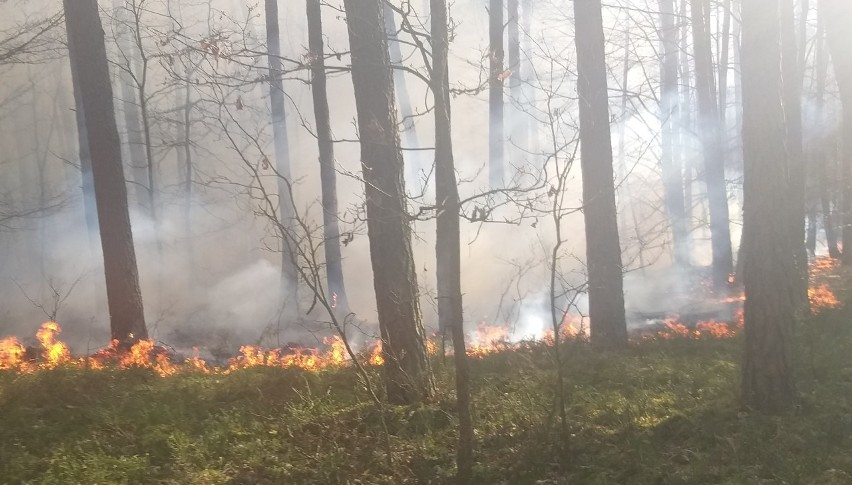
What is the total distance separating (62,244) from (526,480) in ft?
92.3

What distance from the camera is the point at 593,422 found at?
6594mm

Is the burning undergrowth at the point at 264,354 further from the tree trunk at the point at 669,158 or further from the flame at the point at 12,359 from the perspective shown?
the tree trunk at the point at 669,158

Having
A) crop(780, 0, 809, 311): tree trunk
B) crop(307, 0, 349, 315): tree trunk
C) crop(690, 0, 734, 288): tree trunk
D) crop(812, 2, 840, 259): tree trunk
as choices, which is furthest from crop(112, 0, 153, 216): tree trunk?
crop(812, 2, 840, 259): tree trunk

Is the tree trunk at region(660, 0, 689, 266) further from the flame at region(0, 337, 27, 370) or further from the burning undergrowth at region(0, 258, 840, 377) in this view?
the flame at region(0, 337, 27, 370)

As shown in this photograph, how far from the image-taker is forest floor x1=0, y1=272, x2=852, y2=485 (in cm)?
552

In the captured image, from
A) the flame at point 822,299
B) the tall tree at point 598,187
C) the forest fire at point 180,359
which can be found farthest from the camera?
the flame at point 822,299

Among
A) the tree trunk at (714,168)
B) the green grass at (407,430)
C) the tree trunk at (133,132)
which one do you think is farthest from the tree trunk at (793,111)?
the tree trunk at (133,132)

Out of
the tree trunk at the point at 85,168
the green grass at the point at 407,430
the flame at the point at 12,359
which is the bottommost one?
the green grass at the point at 407,430

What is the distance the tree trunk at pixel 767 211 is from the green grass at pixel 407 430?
0.33m

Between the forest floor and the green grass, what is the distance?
2 centimetres

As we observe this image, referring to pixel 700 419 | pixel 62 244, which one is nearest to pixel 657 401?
pixel 700 419

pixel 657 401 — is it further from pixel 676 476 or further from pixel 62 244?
pixel 62 244

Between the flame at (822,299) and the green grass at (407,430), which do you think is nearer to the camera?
the green grass at (407,430)

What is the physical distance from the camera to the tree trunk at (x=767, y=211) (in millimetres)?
6219
